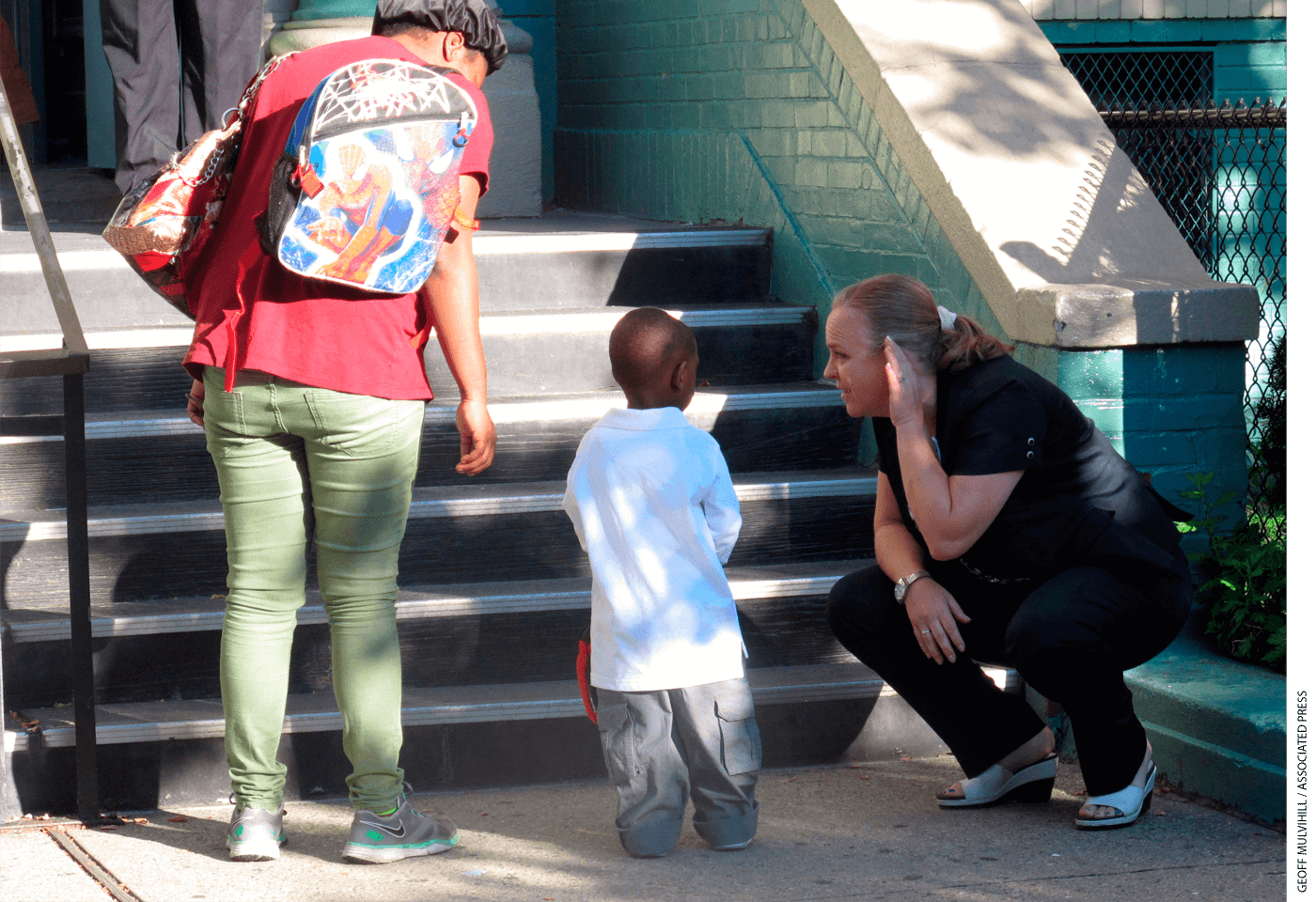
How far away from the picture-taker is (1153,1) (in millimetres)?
8664

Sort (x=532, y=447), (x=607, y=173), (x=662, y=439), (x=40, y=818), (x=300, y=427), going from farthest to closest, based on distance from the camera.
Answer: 1. (x=607, y=173)
2. (x=532, y=447)
3. (x=40, y=818)
4. (x=662, y=439)
5. (x=300, y=427)

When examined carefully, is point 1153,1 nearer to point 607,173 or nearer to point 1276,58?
point 1276,58

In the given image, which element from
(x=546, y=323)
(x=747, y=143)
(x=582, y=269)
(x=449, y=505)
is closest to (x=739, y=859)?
(x=449, y=505)

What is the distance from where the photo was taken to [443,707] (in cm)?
378

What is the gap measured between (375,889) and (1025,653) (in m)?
1.41

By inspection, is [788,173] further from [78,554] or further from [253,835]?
[253,835]

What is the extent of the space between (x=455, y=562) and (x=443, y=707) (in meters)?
0.56

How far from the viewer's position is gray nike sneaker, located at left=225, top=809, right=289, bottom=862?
10.6ft

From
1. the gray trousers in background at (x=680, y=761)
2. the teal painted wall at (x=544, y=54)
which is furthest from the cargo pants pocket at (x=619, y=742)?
the teal painted wall at (x=544, y=54)

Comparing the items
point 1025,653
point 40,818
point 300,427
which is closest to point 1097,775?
point 1025,653

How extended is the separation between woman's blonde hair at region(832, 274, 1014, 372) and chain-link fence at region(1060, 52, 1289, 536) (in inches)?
25.6

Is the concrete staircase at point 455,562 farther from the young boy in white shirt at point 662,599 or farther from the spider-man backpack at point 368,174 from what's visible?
the spider-man backpack at point 368,174

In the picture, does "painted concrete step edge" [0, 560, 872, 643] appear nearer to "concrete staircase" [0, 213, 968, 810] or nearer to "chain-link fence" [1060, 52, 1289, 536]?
"concrete staircase" [0, 213, 968, 810]

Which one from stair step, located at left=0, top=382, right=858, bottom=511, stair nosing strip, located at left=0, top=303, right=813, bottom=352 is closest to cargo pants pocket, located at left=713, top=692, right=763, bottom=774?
stair step, located at left=0, top=382, right=858, bottom=511
